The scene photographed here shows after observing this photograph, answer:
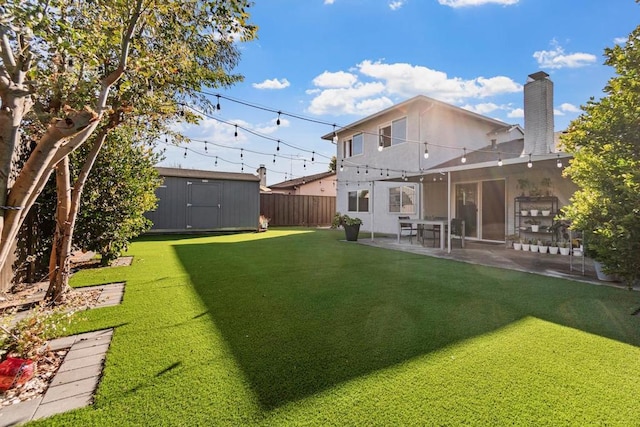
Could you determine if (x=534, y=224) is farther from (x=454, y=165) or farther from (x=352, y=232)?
(x=352, y=232)

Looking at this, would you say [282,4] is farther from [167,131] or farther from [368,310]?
[368,310]

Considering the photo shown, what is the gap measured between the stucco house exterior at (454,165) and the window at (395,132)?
4 cm

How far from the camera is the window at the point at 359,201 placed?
47.5 feet

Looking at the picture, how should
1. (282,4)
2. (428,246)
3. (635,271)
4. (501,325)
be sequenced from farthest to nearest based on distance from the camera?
(428,246)
(282,4)
(635,271)
(501,325)

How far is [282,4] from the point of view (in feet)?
18.1

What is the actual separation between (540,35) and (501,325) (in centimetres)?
905

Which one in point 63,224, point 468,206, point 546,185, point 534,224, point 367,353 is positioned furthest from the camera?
point 468,206

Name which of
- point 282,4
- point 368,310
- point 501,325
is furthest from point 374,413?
point 282,4

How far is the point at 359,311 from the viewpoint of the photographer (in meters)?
3.44

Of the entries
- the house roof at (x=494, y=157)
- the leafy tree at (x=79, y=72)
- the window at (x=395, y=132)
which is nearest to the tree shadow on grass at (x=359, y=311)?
the leafy tree at (x=79, y=72)

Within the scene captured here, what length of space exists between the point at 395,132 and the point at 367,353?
11.4 meters

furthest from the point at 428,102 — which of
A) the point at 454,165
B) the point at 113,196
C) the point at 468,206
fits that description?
the point at 113,196

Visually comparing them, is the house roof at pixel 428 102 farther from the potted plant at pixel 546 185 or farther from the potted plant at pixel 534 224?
the potted plant at pixel 534 224

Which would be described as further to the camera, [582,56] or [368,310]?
[582,56]
